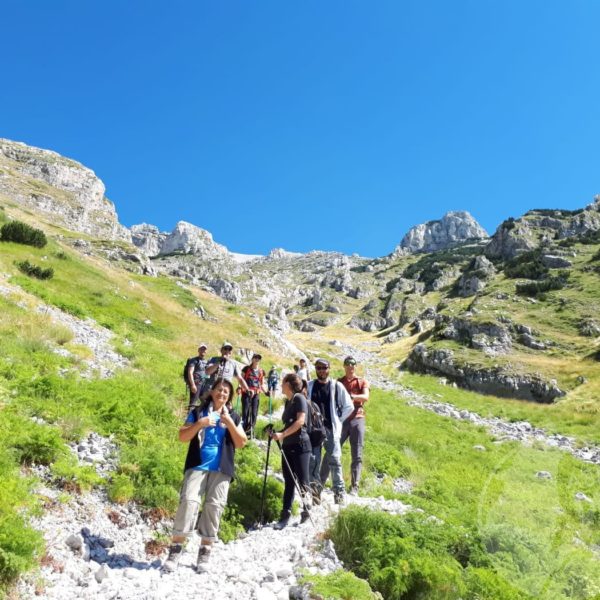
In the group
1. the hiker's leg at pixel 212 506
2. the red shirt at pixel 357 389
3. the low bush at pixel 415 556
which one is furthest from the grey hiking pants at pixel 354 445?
the hiker's leg at pixel 212 506

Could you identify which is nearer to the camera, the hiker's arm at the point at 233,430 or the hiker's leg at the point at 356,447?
the hiker's arm at the point at 233,430

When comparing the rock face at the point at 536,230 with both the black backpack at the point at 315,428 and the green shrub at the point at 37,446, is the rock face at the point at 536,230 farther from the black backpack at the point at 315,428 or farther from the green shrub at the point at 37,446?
the green shrub at the point at 37,446

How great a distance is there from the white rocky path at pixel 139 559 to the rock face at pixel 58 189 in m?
92.1

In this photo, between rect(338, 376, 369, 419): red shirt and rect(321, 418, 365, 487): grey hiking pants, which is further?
rect(338, 376, 369, 419): red shirt

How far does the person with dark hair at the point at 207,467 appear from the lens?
6012 millimetres

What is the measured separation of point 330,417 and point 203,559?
4.04m

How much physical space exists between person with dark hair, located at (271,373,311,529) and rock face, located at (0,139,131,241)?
302ft

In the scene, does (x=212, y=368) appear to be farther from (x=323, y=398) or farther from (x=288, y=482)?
(x=288, y=482)

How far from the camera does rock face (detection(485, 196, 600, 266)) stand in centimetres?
11344

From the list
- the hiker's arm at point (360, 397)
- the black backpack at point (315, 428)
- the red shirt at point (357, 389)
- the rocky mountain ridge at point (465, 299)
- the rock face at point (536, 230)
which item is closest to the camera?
the black backpack at point (315, 428)

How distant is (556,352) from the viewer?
43.9m

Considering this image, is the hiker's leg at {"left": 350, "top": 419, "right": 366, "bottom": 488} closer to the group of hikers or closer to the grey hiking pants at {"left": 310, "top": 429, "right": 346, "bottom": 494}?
the group of hikers

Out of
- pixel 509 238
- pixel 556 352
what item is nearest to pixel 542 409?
pixel 556 352

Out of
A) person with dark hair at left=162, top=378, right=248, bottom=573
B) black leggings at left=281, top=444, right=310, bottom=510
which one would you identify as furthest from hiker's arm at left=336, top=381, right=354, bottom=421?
person with dark hair at left=162, top=378, right=248, bottom=573
